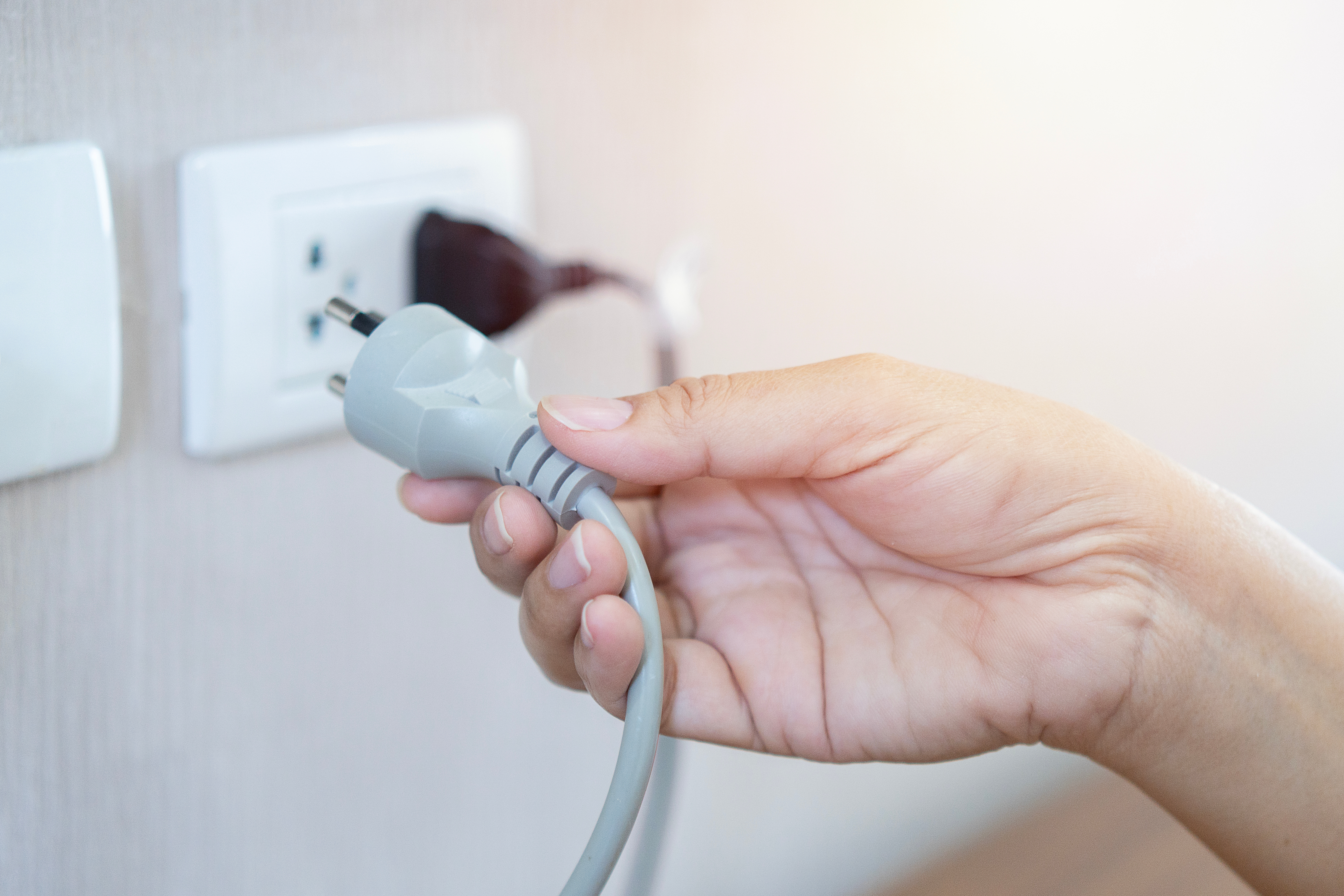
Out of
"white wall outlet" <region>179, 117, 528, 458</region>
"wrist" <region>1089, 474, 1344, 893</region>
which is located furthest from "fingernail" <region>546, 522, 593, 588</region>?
"wrist" <region>1089, 474, 1344, 893</region>

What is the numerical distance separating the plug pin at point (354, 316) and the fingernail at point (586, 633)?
11cm

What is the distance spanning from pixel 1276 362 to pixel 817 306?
56 centimetres

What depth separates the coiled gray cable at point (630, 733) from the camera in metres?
0.29

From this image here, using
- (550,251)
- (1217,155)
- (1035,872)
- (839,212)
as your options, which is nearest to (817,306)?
(839,212)

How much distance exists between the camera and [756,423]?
1.13 ft

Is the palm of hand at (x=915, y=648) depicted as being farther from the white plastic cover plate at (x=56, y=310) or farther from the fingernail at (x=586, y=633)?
the white plastic cover plate at (x=56, y=310)

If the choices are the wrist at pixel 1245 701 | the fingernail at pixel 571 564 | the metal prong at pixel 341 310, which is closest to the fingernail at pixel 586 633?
the fingernail at pixel 571 564

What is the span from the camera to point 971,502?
38 cm

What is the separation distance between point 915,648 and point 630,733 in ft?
0.53

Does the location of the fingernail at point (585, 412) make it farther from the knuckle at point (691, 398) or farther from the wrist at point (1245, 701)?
the wrist at point (1245, 701)

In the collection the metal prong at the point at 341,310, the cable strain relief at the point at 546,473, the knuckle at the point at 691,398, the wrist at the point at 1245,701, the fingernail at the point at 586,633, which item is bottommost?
the wrist at the point at 1245,701

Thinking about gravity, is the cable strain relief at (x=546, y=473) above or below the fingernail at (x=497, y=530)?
above

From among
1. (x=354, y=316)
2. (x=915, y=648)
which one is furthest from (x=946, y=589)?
(x=354, y=316)

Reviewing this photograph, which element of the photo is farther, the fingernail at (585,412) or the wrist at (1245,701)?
the wrist at (1245,701)
